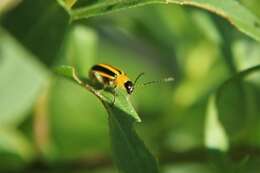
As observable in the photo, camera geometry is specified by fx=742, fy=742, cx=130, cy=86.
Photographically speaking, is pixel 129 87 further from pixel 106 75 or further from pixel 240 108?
pixel 240 108

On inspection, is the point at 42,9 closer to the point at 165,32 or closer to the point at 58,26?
the point at 58,26

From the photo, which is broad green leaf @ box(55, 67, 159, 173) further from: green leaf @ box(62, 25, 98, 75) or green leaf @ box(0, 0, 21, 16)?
green leaf @ box(62, 25, 98, 75)

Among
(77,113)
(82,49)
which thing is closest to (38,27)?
(82,49)

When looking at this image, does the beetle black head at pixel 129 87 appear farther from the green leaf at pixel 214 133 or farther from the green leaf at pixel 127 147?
the green leaf at pixel 127 147

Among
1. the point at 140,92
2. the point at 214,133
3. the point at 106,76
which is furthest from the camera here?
the point at 140,92

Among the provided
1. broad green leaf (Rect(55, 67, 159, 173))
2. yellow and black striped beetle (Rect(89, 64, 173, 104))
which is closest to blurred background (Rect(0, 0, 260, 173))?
yellow and black striped beetle (Rect(89, 64, 173, 104))

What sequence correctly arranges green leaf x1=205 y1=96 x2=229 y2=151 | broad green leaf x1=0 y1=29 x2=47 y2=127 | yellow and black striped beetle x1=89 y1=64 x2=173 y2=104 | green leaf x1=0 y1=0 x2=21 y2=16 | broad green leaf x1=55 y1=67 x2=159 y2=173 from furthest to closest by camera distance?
broad green leaf x1=0 y1=29 x2=47 y2=127 → green leaf x1=0 y1=0 x2=21 y2=16 → yellow and black striped beetle x1=89 y1=64 x2=173 y2=104 → green leaf x1=205 y1=96 x2=229 y2=151 → broad green leaf x1=55 y1=67 x2=159 y2=173

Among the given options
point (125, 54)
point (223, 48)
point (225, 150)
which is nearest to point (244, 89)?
point (223, 48)

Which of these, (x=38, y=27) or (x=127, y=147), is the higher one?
(x=38, y=27)
